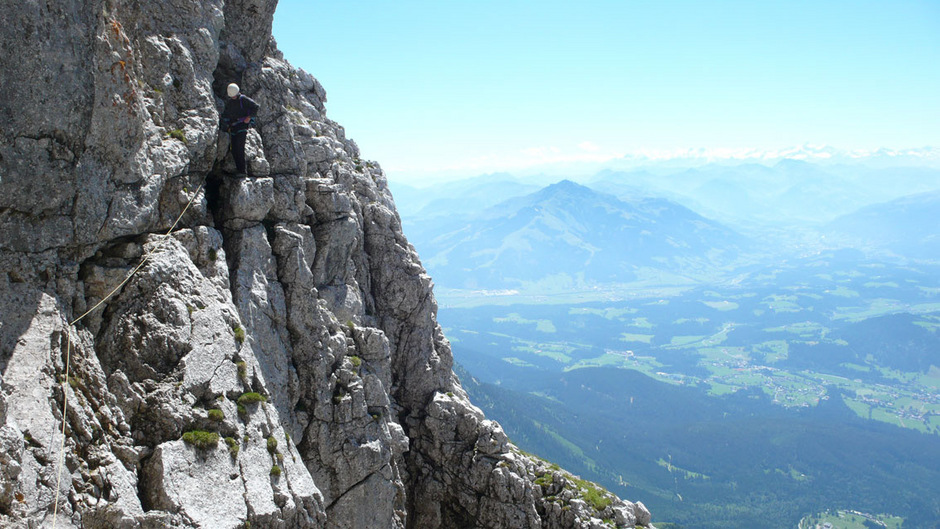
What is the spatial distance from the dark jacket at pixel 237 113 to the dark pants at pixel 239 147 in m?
0.19

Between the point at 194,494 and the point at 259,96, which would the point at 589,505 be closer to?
the point at 194,494

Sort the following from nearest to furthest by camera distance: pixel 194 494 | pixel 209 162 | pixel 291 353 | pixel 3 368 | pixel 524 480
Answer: pixel 3 368
pixel 194 494
pixel 209 162
pixel 291 353
pixel 524 480

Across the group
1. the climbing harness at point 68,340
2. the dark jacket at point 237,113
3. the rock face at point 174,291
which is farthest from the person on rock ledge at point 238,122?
the climbing harness at point 68,340

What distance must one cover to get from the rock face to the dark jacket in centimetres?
111

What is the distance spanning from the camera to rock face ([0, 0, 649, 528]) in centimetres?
1850

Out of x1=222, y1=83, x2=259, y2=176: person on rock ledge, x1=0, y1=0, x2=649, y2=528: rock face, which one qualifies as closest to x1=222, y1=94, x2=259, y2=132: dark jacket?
x1=222, y1=83, x2=259, y2=176: person on rock ledge

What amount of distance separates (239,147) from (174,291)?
8703mm

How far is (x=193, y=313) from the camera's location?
934 inches

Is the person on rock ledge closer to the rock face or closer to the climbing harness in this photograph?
the rock face

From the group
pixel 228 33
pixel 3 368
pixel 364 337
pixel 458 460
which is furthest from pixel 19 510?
pixel 458 460

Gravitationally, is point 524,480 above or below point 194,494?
below

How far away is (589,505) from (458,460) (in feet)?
33.8

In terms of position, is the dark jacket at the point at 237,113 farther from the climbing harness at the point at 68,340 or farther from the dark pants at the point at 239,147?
the climbing harness at the point at 68,340

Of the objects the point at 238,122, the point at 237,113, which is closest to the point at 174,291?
the point at 238,122
